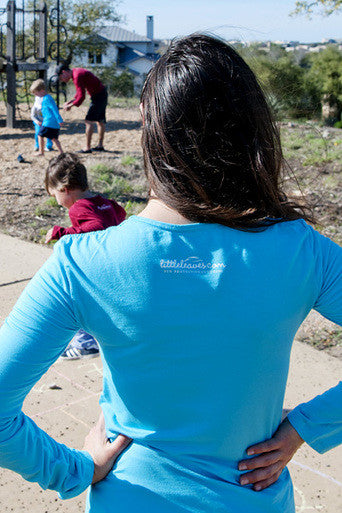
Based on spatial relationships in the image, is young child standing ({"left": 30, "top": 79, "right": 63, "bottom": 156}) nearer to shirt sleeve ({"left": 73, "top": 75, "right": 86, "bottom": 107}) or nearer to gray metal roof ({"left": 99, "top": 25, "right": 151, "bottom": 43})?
shirt sleeve ({"left": 73, "top": 75, "right": 86, "bottom": 107})

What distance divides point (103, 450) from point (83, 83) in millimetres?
9564

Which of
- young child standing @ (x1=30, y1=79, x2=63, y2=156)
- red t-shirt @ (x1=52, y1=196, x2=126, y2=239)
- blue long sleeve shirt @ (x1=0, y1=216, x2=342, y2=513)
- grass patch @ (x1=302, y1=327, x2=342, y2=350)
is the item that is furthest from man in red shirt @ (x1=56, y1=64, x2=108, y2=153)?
blue long sleeve shirt @ (x1=0, y1=216, x2=342, y2=513)

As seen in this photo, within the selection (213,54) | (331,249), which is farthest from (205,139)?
(331,249)

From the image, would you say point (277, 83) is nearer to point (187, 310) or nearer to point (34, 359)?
point (187, 310)

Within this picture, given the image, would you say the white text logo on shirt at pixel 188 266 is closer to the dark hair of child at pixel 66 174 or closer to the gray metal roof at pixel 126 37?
the dark hair of child at pixel 66 174

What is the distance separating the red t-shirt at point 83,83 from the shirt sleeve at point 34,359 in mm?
9401

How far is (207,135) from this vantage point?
1.03m

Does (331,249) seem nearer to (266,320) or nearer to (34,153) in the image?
(266,320)

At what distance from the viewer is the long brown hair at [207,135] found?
1.01 meters

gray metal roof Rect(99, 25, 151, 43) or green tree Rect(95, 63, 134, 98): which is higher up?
gray metal roof Rect(99, 25, 151, 43)

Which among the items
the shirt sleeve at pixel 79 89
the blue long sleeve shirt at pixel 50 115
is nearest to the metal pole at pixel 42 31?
the shirt sleeve at pixel 79 89

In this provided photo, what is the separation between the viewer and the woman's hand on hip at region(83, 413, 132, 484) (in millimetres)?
1090

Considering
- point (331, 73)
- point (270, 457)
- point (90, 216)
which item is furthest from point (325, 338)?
point (331, 73)

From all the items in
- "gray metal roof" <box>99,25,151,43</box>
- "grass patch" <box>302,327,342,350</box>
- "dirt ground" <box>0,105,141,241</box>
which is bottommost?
"grass patch" <box>302,327,342,350</box>
